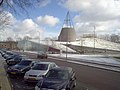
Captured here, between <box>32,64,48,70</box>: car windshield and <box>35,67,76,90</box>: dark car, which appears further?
<box>32,64,48,70</box>: car windshield

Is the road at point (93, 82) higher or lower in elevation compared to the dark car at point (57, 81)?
lower

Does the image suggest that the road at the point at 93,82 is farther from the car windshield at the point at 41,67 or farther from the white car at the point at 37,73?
the car windshield at the point at 41,67

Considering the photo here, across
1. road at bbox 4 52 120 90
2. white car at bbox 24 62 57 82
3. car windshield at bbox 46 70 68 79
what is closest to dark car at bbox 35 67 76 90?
car windshield at bbox 46 70 68 79

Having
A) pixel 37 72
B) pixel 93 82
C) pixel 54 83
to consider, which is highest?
pixel 37 72

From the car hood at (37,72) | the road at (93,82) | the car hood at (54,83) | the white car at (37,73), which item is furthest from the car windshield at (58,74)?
the car hood at (37,72)

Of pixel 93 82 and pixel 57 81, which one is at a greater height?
pixel 57 81

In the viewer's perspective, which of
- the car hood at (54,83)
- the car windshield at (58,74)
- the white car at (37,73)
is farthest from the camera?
the white car at (37,73)

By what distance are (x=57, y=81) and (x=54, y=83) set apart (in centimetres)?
34

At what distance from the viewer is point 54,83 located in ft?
40.0

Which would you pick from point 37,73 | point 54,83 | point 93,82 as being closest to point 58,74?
point 54,83

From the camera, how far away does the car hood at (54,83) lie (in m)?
11.8

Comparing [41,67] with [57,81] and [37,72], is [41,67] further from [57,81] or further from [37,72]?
[57,81]

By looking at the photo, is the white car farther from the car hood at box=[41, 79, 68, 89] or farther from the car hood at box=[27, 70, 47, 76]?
the car hood at box=[41, 79, 68, 89]

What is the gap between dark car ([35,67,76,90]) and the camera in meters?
11.9
